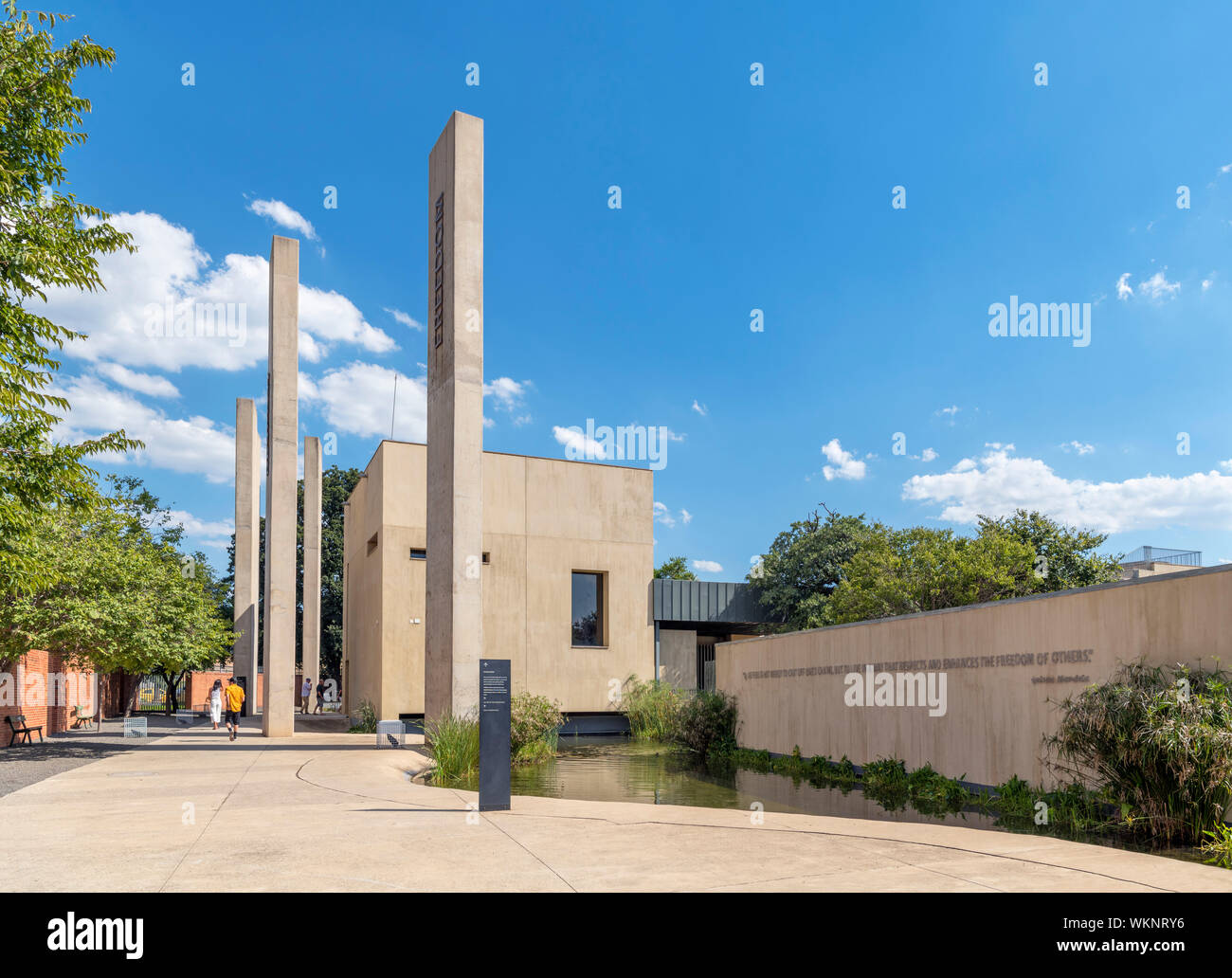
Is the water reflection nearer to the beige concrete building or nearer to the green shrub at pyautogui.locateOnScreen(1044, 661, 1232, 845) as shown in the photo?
the green shrub at pyautogui.locateOnScreen(1044, 661, 1232, 845)

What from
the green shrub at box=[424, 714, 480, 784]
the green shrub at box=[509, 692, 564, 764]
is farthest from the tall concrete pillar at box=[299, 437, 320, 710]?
the green shrub at box=[424, 714, 480, 784]

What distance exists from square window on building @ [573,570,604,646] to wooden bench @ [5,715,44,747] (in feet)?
49.2

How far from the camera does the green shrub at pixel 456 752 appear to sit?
47.7 feet

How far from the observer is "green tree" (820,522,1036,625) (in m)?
32.4

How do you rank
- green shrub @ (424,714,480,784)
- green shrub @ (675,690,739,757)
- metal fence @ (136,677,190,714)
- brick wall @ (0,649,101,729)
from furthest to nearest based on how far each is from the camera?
1. metal fence @ (136,677,190,714)
2. green shrub @ (675,690,739,757)
3. brick wall @ (0,649,101,729)
4. green shrub @ (424,714,480,784)

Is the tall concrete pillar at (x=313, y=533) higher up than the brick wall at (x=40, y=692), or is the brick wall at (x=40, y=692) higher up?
the tall concrete pillar at (x=313, y=533)

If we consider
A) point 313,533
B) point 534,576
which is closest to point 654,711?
point 534,576

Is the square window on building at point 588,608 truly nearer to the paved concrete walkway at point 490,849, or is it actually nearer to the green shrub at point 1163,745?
the paved concrete walkway at point 490,849

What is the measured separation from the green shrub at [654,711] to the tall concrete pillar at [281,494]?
9401 mm

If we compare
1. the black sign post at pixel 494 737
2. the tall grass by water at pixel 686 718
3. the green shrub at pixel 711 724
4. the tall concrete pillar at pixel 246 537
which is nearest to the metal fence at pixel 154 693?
the tall concrete pillar at pixel 246 537

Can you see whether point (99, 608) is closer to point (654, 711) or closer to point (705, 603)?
point (654, 711)

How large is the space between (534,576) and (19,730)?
45.9 feet
